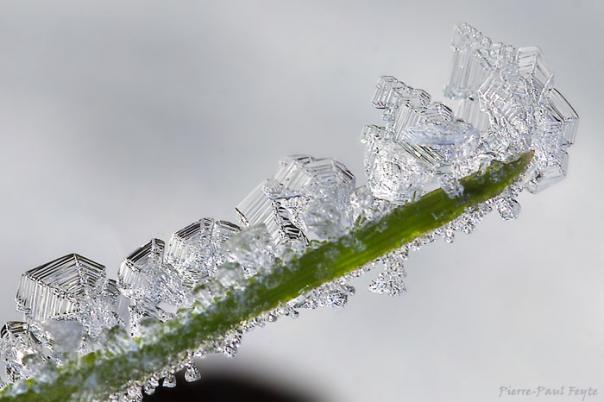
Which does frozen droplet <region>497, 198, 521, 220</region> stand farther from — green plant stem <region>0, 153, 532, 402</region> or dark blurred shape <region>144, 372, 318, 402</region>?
dark blurred shape <region>144, 372, 318, 402</region>

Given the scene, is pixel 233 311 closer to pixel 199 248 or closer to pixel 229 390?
pixel 199 248

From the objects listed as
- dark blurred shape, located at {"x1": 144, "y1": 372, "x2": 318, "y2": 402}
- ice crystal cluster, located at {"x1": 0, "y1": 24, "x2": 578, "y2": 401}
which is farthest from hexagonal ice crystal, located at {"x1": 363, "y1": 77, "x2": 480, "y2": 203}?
dark blurred shape, located at {"x1": 144, "y1": 372, "x2": 318, "y2": 402}

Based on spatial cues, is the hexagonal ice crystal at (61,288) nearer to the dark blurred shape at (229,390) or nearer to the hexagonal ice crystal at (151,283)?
the hexagonal ice crystal at (151,283)

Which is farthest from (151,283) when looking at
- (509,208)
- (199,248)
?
(509,208)

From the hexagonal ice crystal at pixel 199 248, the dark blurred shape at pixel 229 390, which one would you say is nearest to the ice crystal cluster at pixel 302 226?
the hexagonal ice crystal at pixel 199 248

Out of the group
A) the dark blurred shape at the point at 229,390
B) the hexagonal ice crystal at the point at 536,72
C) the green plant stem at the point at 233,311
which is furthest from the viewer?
the dark blurred shape at the point at 229,390

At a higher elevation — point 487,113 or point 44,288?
point 487,113

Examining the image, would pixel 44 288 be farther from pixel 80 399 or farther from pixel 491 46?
pixel 491 46

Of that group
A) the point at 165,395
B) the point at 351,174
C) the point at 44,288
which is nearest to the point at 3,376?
the point at 44,288
